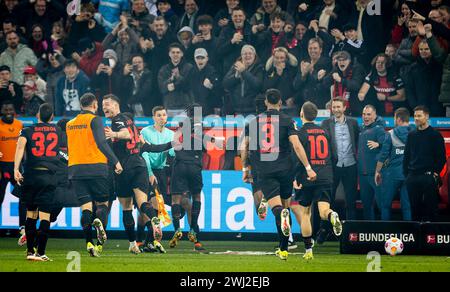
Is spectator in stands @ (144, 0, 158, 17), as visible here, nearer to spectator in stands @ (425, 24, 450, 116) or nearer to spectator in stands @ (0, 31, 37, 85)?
spectator in stands @ (0, 31, 37, 85)

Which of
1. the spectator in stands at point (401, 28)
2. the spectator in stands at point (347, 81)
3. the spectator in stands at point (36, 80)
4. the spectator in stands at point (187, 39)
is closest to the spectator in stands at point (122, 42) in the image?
the spectator in stands at point (187, 39)

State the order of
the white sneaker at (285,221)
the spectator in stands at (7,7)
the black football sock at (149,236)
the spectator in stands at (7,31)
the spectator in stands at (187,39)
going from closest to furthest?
1. the white sneaker at (285,221)
2. the black football sock at (149,236)
3. the spectator in stands at (187,39)
4. the spectator in stands at (7,31)
5. the spectator in stands at (7,7)

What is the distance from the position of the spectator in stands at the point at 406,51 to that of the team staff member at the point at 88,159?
21.2ft

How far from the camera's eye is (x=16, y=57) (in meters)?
21.1

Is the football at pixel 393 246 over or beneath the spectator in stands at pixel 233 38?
beneath

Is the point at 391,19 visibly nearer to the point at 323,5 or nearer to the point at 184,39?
the point at 323,5

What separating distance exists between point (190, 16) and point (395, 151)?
535cm

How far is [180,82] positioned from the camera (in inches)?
755

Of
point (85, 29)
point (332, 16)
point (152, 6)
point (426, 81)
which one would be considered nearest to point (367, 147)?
point (426, 81)

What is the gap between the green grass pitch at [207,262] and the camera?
1323 centimetres

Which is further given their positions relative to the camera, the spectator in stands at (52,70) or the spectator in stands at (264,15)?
the spectator in stands at (52,70)

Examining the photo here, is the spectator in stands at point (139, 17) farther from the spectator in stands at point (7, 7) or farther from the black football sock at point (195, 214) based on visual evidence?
the black football sock at point (195, 214)

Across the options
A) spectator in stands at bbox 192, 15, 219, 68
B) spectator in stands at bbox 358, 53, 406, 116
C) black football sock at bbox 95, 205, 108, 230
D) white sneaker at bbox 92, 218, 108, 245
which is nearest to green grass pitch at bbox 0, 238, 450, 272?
white sneaker at bbox 92, 218, 108, 245

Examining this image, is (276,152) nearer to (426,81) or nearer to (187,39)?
(426,81)
